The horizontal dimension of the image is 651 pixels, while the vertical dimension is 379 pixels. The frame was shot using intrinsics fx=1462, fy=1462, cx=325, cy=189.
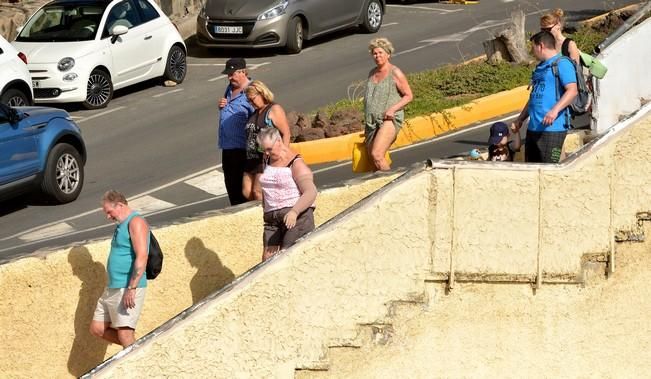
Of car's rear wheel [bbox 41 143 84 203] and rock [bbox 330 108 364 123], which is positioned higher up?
rock [bbox 330 108 364 123]

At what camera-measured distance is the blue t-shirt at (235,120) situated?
12625 mm

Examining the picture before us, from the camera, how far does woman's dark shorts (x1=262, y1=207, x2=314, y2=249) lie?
10125 millimetres

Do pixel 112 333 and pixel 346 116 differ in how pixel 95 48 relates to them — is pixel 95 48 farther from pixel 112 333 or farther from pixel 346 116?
pixel 112 333

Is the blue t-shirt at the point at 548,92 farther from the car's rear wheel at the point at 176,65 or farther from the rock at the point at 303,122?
the car's rear wheel at the point at 176,65

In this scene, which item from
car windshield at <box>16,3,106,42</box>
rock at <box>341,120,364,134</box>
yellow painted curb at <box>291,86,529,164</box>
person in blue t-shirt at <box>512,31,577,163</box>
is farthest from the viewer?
car windshield at <box>16,3,106,42</box>

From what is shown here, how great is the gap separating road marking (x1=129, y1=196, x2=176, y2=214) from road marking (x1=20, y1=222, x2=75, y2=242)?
0.93m

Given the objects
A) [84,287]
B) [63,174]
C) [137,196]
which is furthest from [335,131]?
[84,287]

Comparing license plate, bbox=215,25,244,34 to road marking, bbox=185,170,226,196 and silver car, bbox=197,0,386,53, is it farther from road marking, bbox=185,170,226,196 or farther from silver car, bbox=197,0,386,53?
road marking, bbox=185,170,226,196

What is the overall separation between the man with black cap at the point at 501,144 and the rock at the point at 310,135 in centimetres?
674

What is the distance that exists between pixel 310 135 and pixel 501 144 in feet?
22.9

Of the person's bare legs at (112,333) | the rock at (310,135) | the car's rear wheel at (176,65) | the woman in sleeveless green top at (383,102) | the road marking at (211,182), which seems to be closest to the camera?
the person's bare legs at (112,333)

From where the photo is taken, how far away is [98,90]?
72.2 feet

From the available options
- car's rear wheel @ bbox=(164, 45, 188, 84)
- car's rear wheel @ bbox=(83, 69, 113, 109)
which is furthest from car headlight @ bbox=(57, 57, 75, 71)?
car's rear wheel @ bbox=(164, 45, 188, 84)

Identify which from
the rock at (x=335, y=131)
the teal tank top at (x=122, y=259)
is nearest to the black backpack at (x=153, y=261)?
the teal tank top at (x=122, y=259)
